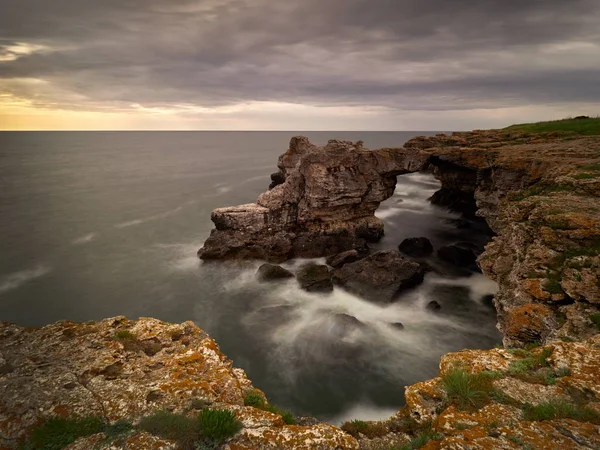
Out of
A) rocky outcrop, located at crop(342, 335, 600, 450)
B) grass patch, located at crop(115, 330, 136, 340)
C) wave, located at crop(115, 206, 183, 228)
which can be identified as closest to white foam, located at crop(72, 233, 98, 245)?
wave, located at crop(115, 206, 183, 228)

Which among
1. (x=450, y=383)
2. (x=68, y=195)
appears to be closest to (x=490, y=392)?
(x=450, y=383)

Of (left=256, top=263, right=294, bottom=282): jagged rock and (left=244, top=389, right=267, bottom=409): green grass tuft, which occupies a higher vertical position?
(left=244, top=389, right=267, bottom=409): green grass tuft

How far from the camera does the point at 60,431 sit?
4.90 meters

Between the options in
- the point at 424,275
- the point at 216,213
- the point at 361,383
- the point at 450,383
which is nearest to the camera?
the point at 450,383

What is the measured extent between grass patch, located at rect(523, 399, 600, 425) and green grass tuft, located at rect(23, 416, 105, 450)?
691 centimetres

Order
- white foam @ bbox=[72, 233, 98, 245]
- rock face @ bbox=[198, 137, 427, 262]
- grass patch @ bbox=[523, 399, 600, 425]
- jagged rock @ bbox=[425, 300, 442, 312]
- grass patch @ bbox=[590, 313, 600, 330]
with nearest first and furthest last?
grass patch @ bbox=[523, 399, 600, 425] → grass patch @ bbox=[590, 313, 600, 330] → jagged rock @ bbox=[425, 300, 442, 312] → rock face @ bbox=[198, 137, 427, 262] → white foam @ bbox=[72, 233, 98, 245]

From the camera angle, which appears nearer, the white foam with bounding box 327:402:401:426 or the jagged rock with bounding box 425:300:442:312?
the white foam with bounding box 327:402:401:426

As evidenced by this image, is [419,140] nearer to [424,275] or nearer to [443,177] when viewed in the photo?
[443,177]

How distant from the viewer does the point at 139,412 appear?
5.45 metres

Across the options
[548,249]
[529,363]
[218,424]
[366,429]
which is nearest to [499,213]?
[548,249]

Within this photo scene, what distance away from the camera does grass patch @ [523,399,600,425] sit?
16.1ft

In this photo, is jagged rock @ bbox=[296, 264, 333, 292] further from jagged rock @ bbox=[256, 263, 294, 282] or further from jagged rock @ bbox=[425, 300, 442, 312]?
jagged rock @ bbox=[425, 300, 442, 312]

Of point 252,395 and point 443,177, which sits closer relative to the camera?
point 252,395

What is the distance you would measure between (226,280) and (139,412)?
21.6m
